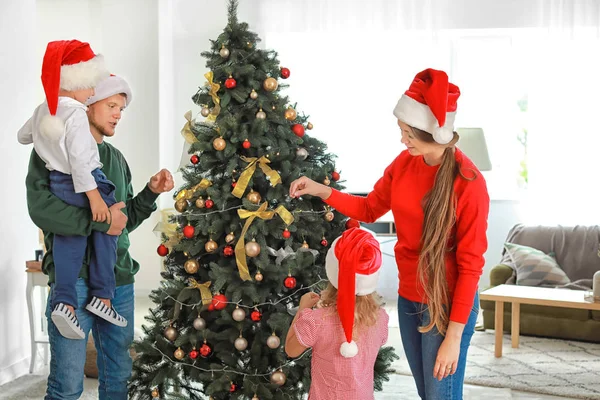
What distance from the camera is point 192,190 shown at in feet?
9.13

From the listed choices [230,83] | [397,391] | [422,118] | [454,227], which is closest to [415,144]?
[422,118]

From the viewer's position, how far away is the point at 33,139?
2.32 metres

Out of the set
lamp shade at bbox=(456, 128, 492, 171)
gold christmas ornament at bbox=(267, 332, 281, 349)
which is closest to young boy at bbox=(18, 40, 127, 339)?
gold christmas ornament at bbox=(267, 332, 281, 349)

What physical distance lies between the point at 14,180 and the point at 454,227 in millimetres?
2843

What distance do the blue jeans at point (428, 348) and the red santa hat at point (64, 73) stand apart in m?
1.17

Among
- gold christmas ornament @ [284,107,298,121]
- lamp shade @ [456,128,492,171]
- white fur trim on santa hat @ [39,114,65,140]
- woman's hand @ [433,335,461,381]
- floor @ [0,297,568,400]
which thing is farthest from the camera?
lamp shade @ [456,128,492,171]

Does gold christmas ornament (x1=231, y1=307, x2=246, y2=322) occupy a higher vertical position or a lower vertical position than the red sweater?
lower

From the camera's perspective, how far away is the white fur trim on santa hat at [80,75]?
234cm

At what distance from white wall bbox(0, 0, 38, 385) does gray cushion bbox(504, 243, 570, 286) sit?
3.51 meters

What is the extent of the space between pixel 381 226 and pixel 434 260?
15.9 feet

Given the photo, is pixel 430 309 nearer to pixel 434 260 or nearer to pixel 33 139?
pixel 434 260

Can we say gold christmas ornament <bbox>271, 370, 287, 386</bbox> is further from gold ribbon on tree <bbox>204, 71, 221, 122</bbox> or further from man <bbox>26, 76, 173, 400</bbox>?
gold ribbon on tree <bbox>204, 71, 221, 122</bbox>

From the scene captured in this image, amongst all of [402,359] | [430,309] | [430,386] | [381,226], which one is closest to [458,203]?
[430,309]

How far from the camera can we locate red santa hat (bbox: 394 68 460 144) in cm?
203
